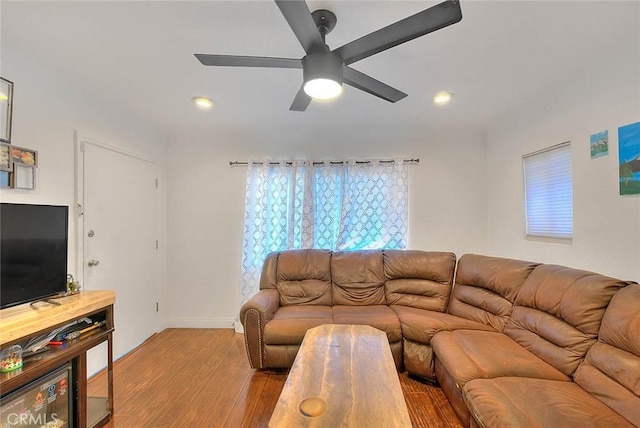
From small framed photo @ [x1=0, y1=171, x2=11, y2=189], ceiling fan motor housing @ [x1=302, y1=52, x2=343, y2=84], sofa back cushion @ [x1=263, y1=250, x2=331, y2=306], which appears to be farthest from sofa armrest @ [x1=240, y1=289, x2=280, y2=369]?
ceiling fan motor housing @ [x1=302, y1=52, x2=343, y2=84]

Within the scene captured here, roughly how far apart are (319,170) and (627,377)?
3003 mm

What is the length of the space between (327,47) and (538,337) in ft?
7.52

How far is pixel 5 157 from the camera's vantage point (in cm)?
181

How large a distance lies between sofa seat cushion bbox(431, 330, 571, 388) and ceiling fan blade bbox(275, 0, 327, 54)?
2000 mm

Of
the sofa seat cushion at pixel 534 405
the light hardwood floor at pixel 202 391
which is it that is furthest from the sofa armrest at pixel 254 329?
the sofa seat cushion at pixel 534 405

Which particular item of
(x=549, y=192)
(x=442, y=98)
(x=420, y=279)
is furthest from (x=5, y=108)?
(x=549, y=192)

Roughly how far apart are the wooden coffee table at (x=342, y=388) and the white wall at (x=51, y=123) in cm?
215

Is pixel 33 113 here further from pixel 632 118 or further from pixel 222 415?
pixel 632 118

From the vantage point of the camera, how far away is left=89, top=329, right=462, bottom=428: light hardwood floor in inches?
75.9

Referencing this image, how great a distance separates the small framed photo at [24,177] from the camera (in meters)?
1.89

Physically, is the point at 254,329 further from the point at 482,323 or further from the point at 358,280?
the point at 482,323

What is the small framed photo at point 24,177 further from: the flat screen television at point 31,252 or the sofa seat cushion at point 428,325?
the sofa seat cushion at point 428,325

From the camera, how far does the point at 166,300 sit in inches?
143

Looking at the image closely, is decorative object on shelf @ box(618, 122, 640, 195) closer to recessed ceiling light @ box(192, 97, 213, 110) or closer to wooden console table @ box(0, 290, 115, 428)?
recessed ceiling light @ box(192, 97, 213, 110)
